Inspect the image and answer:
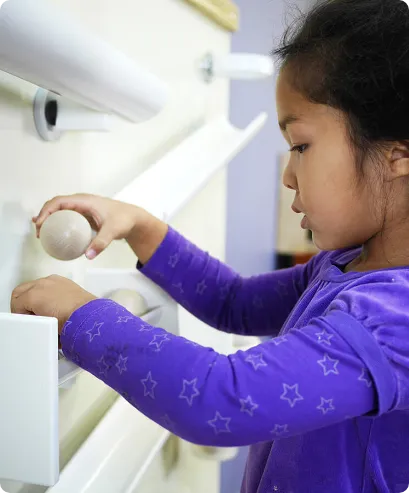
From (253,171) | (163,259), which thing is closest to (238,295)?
(163,259)

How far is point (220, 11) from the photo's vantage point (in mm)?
808

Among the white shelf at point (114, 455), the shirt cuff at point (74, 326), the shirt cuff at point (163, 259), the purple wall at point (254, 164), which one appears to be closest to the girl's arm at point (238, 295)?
the shirt cuff at point (163, 259)

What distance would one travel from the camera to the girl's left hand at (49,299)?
423 millimetres

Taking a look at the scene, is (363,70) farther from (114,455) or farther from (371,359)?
(114,455)

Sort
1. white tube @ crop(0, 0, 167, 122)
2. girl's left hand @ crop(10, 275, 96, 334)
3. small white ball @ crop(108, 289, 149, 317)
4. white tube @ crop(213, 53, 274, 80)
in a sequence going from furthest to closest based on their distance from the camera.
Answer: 1. white tube @ crop(213, 53, 274, 80)
2. small white ball @ crop(108, 289, 149, 317)
3. girl's left hand @ crop(10, 275, 96, 334)
4. white tube @ crop(0, 0, 167, 122)

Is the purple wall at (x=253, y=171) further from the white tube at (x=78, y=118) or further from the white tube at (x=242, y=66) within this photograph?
the white tube at (x=78, y=118)

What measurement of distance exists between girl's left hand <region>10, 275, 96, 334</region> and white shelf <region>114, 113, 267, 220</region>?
0.18 meters

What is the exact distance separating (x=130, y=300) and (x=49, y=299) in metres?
0.13

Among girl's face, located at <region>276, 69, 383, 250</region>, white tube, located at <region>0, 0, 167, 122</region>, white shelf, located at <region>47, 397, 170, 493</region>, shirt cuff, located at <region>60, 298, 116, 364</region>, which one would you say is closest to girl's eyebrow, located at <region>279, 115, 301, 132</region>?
girl's face, located at <region>276, 69, 383, 250</region>

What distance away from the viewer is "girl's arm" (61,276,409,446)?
385mm

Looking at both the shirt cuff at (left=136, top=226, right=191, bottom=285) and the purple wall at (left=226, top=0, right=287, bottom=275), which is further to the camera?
the purple wall at (left=226, top=0, right=287, bottom=275)

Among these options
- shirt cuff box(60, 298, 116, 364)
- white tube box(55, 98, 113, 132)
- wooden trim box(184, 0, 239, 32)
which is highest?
wooden trim box(184, 0, 239, 32)

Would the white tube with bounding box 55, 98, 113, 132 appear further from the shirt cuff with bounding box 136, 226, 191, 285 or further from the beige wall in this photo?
the shirt cuff with bounding box 136, 226, 191, 285

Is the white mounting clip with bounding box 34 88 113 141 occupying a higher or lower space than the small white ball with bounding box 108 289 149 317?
higher
